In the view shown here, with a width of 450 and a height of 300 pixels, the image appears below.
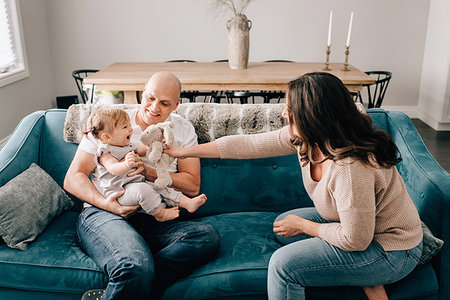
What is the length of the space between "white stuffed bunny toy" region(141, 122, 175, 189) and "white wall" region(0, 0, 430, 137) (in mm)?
3646

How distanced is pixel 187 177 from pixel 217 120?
344 millimetres

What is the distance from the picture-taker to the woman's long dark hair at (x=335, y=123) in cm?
130

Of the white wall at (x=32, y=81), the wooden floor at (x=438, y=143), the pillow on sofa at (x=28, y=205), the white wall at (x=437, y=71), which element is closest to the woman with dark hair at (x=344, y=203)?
the pillow on sofa at (x=28, y=205)

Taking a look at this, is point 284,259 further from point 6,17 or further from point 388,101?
point 388,101

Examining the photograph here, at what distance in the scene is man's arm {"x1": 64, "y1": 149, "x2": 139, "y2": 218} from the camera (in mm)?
1690

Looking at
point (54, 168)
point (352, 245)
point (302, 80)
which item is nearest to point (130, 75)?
point (54, 168)

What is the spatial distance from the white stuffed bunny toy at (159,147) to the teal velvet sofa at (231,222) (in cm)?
37

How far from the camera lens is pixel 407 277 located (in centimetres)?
150

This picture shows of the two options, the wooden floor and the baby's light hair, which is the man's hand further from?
the wooden floor

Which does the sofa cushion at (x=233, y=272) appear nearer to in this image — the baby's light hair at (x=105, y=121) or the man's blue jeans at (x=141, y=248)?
the man's blue jeans at (x=141, y=248)

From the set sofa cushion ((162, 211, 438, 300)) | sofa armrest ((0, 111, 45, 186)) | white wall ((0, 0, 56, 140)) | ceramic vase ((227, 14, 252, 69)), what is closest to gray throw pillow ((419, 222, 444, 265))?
sofa cushion ((162, 211, 438, 300))

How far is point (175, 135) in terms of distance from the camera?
189 cm

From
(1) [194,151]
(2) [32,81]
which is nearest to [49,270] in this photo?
(1) [194,151]

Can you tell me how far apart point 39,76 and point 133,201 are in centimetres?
368
